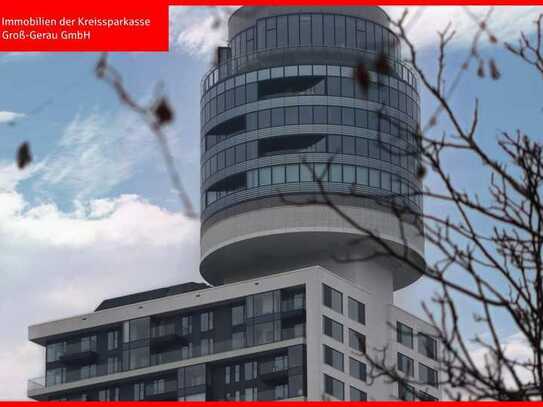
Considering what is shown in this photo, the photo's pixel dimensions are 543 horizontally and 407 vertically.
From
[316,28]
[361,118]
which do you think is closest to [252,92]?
[316,28]

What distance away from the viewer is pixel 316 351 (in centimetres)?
12312

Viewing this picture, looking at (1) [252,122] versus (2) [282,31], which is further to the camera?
(2) [282,31]

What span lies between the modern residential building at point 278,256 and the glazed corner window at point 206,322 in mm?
86

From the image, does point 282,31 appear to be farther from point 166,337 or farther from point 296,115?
point 166,337

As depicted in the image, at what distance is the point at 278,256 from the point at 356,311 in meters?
9.41

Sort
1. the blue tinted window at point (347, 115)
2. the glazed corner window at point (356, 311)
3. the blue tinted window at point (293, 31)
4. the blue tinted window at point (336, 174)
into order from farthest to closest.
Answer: the blue tinted window at point (293, 31), the blue tinted window at point (347, 115), the blue tinted window at point (336, 174), the glazed corner window at point (356, 311)

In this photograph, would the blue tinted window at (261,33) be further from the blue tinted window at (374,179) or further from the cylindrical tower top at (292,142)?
the blue tinted window at (374,179)

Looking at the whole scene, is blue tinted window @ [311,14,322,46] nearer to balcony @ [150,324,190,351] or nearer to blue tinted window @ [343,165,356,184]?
blue tinted window @ [343,165,356,184]

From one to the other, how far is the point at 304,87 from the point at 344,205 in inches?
466

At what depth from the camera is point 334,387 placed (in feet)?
400

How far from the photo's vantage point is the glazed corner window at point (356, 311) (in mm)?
126250

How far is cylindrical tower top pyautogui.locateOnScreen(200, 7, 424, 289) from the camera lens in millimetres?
127688

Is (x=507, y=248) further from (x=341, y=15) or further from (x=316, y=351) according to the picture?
(x=341, y=15)

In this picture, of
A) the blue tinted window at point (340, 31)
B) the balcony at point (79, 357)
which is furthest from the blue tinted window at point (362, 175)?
the balcony at point (79, 357)
